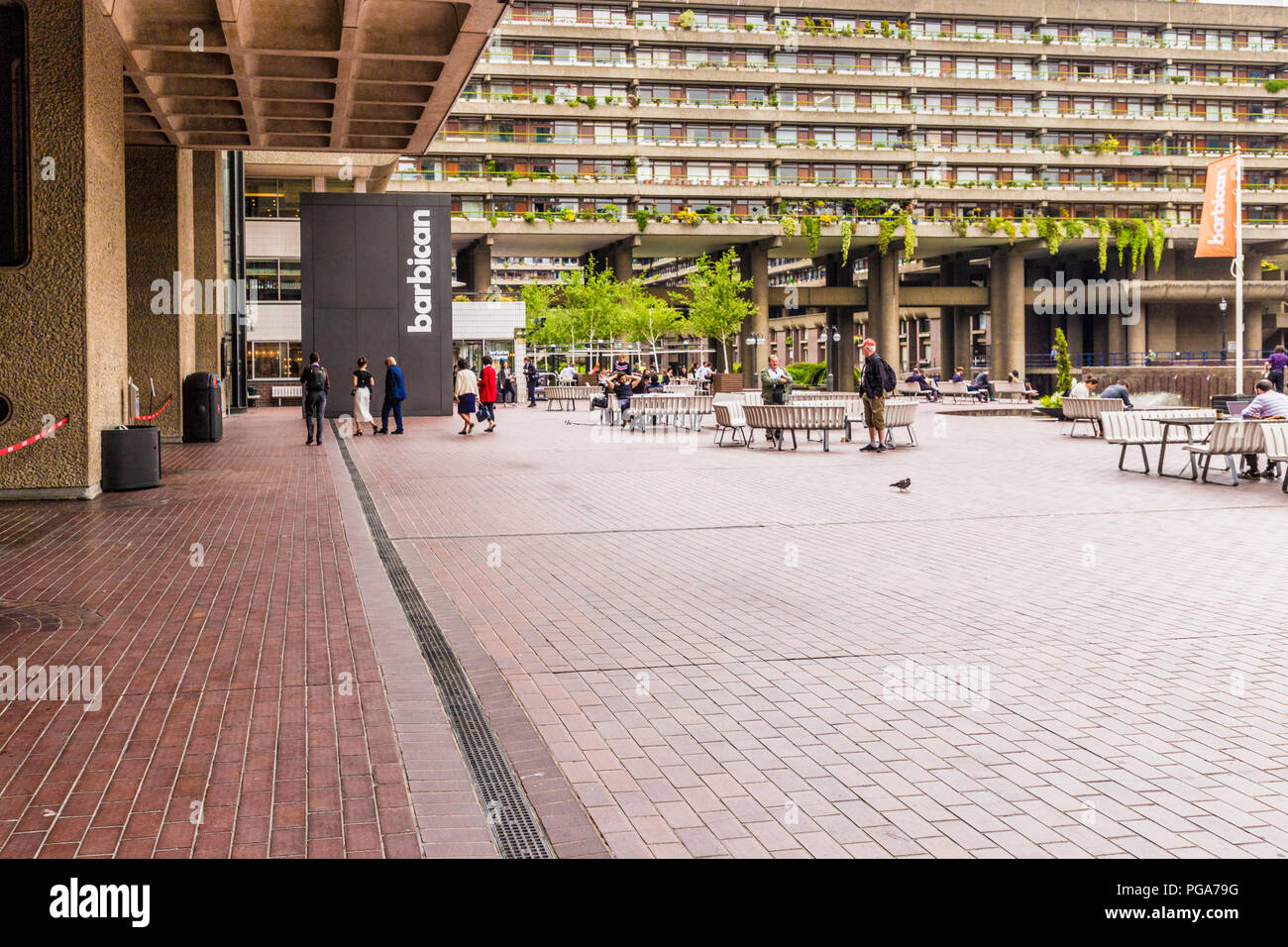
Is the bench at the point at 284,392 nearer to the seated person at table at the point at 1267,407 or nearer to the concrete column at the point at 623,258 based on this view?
the concrete column at the point at 623,258

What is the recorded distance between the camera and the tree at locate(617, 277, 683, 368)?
70.2 metres

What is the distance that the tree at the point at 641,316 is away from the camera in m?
70.2

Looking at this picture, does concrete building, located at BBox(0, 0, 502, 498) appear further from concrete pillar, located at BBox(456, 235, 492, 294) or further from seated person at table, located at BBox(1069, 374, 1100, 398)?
concrete pillar, located at BBox(456, 235, 492, 294)

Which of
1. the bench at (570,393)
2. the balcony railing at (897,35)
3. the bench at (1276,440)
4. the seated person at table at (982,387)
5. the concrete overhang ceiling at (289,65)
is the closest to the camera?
the bench at (1276,440)

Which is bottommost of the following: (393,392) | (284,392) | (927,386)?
(393,392)

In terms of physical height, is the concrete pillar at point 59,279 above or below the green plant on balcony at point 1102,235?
below

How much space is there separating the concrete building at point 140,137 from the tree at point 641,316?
4236 centimetres

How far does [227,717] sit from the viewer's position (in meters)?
5.40

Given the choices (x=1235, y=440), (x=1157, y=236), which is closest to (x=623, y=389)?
(x=1235, y=440)

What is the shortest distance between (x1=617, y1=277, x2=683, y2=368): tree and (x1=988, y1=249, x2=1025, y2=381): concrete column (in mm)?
19776

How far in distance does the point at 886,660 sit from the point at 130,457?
10.9m

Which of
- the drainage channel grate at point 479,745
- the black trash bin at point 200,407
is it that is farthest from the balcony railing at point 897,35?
the drainage channel grate at point 479,745

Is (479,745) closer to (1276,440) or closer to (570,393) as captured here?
(1276,440)

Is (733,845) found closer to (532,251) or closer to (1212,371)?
(1212,371)
